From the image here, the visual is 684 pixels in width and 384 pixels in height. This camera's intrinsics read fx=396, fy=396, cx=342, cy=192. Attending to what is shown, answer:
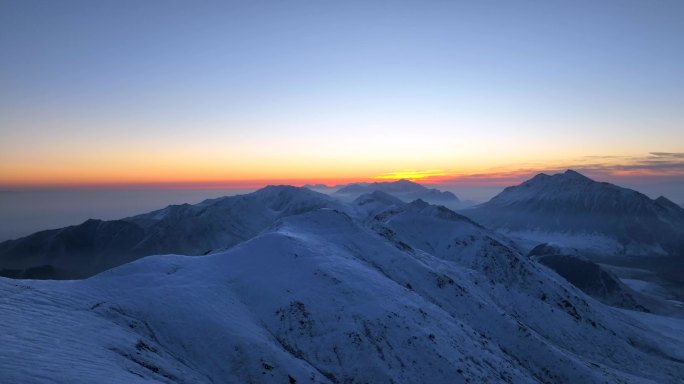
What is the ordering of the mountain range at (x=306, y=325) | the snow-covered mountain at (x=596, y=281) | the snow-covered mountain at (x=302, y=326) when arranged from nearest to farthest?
the snow-covered mountain at (x=302, y=326)
the mountain range at (x=306, y=325)
the snow-covered mountain at (x=596, y=281)

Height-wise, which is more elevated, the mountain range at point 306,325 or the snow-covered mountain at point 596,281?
the mountain range at point 306,325

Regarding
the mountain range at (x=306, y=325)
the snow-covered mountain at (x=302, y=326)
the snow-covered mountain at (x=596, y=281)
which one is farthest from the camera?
the snow-covered mountain at (x=596, y=281)

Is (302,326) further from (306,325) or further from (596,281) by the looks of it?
(596,281)

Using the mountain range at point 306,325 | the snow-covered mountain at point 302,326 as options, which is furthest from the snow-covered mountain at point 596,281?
the snow-covered mountain at point 302,326

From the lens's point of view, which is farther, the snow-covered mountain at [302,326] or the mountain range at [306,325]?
the mountain range at [306,325]

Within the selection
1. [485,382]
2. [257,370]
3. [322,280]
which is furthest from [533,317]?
[257,370]

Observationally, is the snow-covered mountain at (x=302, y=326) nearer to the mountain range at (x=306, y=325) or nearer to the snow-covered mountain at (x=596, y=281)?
the mountain range at (x=306, y=325)

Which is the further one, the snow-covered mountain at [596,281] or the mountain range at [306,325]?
the snow-covered mountain at [596,281]

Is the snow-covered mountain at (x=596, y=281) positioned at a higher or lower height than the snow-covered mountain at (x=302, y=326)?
lower

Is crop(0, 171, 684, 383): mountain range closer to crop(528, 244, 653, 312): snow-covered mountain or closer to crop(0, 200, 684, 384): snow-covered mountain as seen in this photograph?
crop(0, 200, 684, 384): snow-covered mountain
